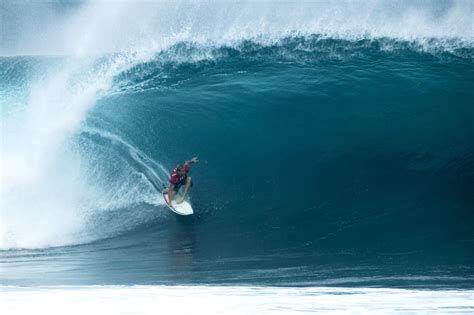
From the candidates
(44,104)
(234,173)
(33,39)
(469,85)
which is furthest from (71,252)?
(33,39)

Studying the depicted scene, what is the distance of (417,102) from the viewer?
16766mm

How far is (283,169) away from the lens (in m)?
15.0

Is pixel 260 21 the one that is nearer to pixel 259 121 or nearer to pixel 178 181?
pixel 259 121

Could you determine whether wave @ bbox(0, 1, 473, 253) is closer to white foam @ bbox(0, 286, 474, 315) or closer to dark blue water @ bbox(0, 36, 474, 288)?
dark blue water @ bbox(0, 36, 474, 288)

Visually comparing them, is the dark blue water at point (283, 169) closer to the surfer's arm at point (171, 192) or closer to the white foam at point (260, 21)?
the surfer's arm at point (171, 192)

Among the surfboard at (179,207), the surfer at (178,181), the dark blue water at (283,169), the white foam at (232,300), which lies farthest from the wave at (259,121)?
the white foam at (232,300)

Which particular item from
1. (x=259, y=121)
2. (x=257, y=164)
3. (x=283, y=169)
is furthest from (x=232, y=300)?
(x=259, y=121)

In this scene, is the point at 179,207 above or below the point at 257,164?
below

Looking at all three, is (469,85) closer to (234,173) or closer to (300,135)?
(300,135)

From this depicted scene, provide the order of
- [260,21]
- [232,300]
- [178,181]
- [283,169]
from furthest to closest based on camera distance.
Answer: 1. [260,21]
2. [283,169]
3. [178,181]
4. [232,300]

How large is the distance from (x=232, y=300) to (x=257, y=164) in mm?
6467

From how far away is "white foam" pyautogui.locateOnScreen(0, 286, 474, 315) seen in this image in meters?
8.54

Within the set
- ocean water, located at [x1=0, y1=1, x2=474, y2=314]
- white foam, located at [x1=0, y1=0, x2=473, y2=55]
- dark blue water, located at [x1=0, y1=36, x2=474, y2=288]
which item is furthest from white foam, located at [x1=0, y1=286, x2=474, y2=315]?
white foam, located at [x1=0, y1=0, x2=473, y2=55]

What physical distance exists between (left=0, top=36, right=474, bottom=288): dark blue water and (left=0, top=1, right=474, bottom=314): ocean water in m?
0.05
